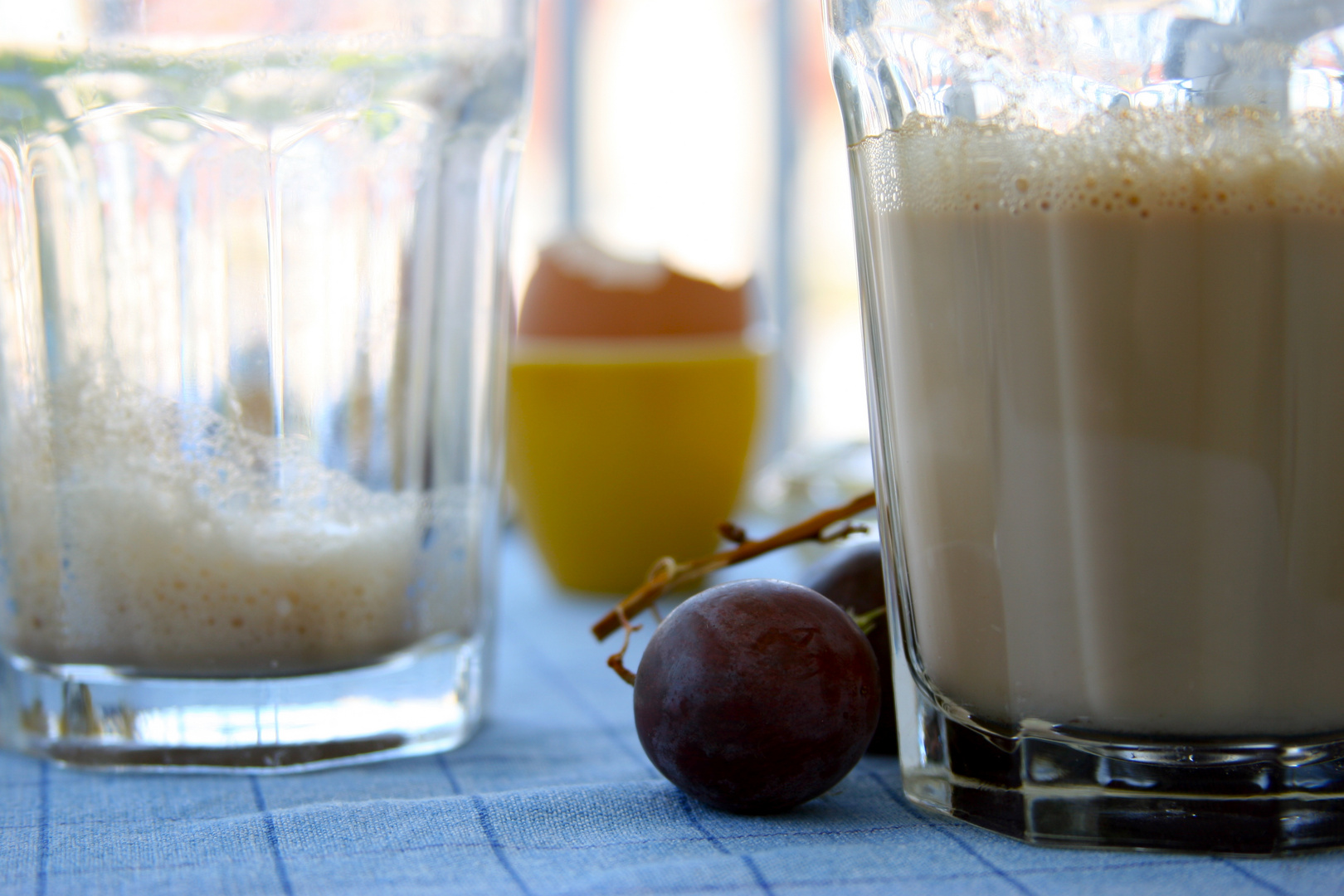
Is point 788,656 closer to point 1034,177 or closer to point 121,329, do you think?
point 1034,177

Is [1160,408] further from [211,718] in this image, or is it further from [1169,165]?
[211,718]

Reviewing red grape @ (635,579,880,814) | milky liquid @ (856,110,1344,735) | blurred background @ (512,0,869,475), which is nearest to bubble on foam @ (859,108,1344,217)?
milky liquid @ (856,110,1344,735)

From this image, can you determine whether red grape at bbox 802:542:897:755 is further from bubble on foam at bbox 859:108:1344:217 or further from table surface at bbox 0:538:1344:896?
bubble on foam at bbox 859:108:1344:217

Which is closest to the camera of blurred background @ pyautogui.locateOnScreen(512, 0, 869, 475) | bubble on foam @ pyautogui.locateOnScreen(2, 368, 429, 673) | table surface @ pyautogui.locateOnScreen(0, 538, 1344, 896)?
table surface @ pyautogui.locateOnScreen(0, 538, 1344, 896)

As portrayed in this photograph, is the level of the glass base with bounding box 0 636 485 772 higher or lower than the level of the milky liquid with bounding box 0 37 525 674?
lower

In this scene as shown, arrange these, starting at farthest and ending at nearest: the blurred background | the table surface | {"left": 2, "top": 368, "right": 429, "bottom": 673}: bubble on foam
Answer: the blurred background < {"left": 2, "top": 368, "right": 429, "bottom": 673}: bubble on foam < the table surface

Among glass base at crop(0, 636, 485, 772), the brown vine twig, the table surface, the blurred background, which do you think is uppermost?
the blurred background

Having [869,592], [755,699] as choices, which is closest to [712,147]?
[869,592]

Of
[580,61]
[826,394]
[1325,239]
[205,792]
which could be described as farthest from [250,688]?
[826,394]
